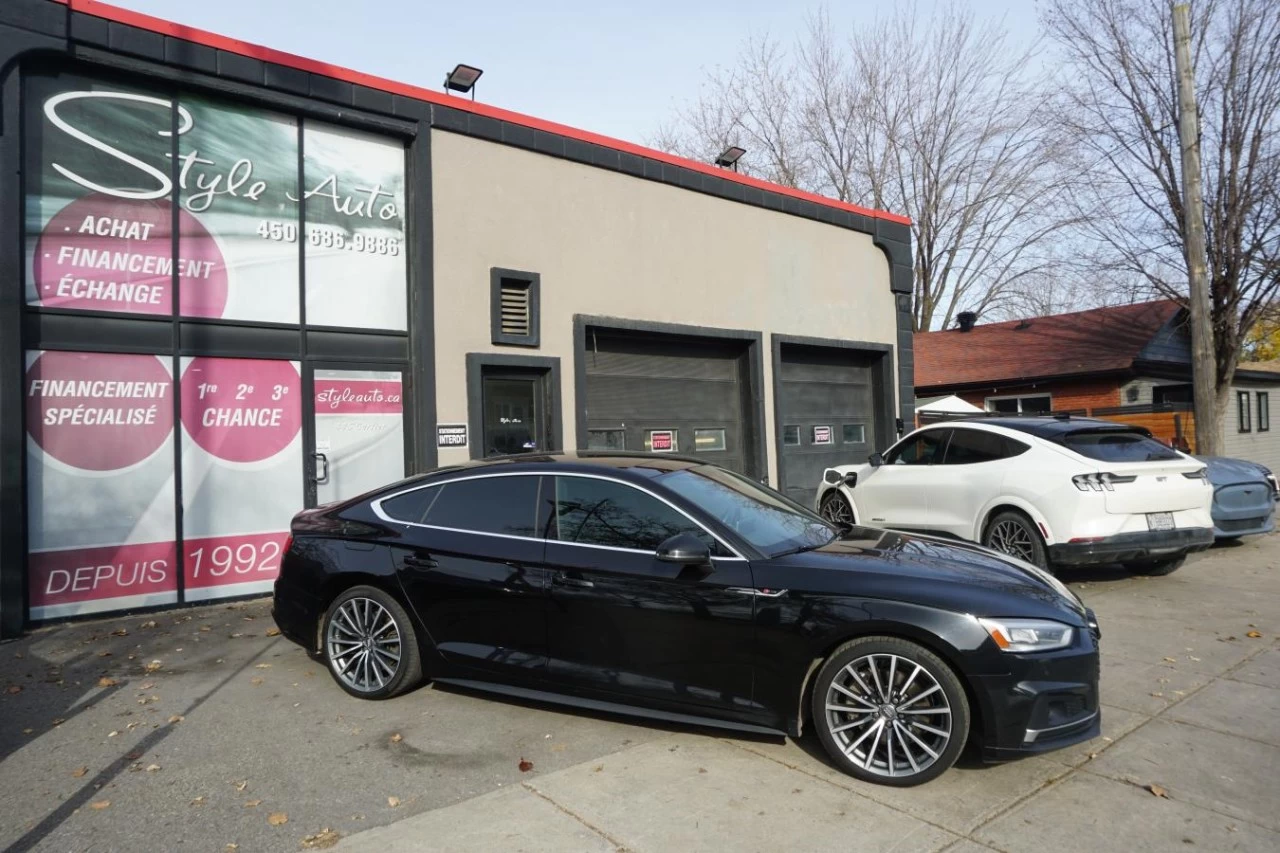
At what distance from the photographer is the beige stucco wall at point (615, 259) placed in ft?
30.7

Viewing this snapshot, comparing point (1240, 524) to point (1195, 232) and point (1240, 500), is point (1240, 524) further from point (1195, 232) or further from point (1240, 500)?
point (1195, 232)

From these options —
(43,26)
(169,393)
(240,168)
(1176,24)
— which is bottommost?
(169,393)

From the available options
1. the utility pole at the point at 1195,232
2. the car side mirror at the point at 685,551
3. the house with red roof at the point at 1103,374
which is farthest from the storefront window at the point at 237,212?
the house with red roof at the point at 1103,374

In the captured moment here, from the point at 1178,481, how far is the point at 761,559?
5.53 m

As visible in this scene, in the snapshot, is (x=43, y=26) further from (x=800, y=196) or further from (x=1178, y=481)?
(x=1178, y=481)

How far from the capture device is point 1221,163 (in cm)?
1708

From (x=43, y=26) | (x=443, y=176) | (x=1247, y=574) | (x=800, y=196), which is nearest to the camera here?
(x=43, y=26)

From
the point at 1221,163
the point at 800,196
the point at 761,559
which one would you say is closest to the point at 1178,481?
the point at 761,559

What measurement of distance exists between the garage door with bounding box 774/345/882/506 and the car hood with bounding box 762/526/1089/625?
8.11 meters

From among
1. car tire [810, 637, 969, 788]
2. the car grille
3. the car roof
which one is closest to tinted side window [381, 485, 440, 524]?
car tire [810, 637, 969, 788]

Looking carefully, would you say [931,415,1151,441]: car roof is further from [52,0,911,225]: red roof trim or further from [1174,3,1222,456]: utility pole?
[1174,3,1222,456]: utility pole

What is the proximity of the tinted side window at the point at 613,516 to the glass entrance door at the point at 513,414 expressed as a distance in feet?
15.8

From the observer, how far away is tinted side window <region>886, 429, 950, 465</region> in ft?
30.0

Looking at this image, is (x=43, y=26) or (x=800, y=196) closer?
(x=43, y=26)
